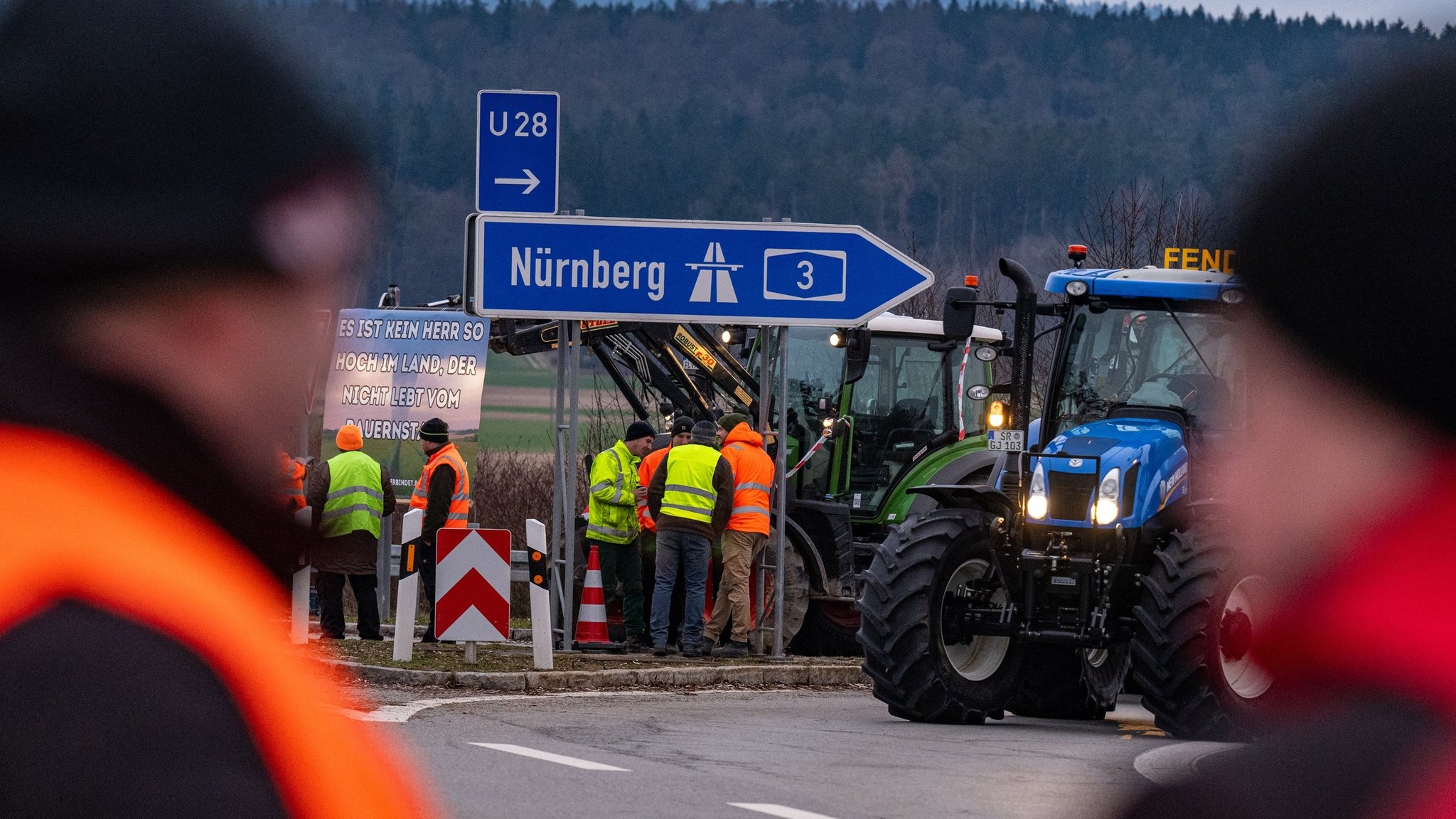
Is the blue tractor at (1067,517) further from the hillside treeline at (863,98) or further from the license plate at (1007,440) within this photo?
the hillside treeline at (863,98)

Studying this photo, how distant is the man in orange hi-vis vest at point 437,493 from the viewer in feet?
56.6

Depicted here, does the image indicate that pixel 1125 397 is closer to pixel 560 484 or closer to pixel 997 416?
pixel 997 416

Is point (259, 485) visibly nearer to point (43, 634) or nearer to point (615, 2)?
point (43, 634)

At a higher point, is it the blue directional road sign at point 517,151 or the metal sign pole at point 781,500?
the blue directional road sign at point 517,151

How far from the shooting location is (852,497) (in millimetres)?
19578

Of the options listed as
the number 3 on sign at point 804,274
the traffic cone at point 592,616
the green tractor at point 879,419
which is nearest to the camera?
the number 3 on sign at point 804,274

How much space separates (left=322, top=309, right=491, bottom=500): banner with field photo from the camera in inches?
805

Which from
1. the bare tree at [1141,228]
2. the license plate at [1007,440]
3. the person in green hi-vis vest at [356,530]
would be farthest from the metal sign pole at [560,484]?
the bare tree at [1141,228]

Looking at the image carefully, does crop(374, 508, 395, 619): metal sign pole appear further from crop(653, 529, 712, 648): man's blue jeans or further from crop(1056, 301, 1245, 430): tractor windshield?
crop(1056, 301, 1245, 430): tractor windshield

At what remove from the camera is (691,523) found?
648 inches

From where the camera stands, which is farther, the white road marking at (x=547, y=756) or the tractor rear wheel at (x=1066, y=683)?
the tractor rear wheel at (x=1066, y=683)

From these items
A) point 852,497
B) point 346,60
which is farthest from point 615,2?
point 346,60

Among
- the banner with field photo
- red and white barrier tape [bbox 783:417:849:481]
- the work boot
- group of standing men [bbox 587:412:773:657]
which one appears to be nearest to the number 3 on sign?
group of standing men [bbox 587:412:773:657]

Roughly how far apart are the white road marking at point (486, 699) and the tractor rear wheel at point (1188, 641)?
3.81 meters
